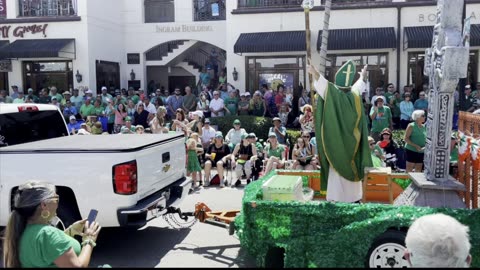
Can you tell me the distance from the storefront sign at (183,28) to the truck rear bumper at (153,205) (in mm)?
14342

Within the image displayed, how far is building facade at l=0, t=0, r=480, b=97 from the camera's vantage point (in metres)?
17.1

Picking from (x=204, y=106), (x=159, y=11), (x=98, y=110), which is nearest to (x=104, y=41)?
(x=159, y=11)

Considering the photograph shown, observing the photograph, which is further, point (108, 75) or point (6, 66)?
point (108, 75)

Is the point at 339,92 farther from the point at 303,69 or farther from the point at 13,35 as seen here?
the point at 13,35

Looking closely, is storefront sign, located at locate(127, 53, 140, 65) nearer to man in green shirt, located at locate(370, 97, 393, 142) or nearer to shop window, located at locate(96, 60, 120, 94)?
shop window, located at locate(96, 60, 120, 94)

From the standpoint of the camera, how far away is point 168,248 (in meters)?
6.50

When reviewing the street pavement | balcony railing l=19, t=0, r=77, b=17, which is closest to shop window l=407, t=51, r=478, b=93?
the street pavement

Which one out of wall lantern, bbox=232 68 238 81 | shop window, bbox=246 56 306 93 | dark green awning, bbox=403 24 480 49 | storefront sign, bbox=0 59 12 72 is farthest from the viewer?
storefront sign, bbox=0 59 12 72

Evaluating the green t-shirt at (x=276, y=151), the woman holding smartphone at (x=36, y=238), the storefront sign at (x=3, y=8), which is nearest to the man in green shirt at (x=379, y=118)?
the green t-shirt at (x=276, y=151)

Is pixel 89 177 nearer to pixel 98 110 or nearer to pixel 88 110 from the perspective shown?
pixel 98 110

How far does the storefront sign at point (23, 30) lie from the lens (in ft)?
64.3

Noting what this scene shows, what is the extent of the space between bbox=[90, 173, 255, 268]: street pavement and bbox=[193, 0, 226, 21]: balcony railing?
46.2 feet

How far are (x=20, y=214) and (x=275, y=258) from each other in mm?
2834

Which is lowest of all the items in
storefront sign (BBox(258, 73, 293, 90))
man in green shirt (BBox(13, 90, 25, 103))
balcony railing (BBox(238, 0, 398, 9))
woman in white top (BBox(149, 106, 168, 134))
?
woman in white top (BBox(149, 106, 168, 134))
